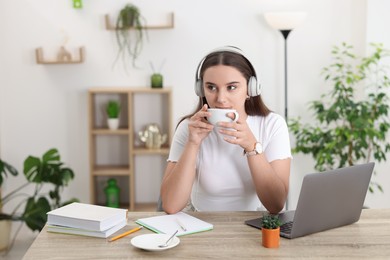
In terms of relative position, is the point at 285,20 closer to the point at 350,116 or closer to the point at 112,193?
the point at 350,116

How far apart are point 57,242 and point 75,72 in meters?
2.88

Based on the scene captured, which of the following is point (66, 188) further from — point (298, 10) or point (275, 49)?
point (298, 10)

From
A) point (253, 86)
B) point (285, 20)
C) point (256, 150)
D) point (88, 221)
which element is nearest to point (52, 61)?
point (285, 20)

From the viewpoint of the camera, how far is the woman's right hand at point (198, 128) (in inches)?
87.0

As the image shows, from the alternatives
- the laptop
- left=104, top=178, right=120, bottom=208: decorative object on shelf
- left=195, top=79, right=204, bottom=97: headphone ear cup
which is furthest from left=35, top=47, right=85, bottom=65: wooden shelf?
the laptop

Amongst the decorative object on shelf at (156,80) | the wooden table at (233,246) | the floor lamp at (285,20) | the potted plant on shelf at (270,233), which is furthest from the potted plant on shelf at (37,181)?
the potted plant on shelf at (270,233)

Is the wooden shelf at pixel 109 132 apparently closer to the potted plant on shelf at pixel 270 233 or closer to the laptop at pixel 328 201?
the laptop at pixel 328 201

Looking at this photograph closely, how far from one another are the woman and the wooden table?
26 centimetres

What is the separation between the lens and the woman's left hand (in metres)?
2.14

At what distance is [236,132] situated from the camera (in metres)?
2.17

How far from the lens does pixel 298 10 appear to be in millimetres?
4594

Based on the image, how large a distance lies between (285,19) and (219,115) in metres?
2.38

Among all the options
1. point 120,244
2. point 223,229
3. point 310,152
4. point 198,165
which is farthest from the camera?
point 310,152

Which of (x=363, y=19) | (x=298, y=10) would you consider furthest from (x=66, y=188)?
(x=363, y=19)
